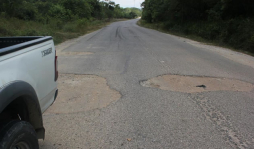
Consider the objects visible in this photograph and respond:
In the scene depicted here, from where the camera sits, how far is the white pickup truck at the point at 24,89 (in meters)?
2.03

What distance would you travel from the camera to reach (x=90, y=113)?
431cm

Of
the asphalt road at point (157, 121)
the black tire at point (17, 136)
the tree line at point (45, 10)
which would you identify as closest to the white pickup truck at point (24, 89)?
the black tire at point (17, 136)

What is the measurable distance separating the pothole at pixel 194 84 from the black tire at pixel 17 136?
12.8ft

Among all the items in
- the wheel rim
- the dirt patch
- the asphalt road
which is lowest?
the dirt patch

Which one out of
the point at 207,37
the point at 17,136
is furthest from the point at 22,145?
the point at 207,37

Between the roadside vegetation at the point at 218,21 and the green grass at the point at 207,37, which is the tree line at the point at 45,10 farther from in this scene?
the green grass at the point at 207,37

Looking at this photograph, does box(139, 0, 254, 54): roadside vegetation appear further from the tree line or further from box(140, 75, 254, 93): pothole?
the tree line

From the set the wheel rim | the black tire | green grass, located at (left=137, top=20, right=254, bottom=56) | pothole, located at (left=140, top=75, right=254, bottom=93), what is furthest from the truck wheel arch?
green grass, located at (left=137, top=20, right=254, bottom=56)

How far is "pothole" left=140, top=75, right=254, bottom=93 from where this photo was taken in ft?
18.8

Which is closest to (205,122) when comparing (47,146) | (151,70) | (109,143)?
(109,143)

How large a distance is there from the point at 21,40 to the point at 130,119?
88.2 inches

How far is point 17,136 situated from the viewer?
6.82ft

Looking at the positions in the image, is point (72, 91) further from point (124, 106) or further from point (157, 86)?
point (157, 86)

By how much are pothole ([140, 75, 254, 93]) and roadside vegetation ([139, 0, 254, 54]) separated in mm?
9575
